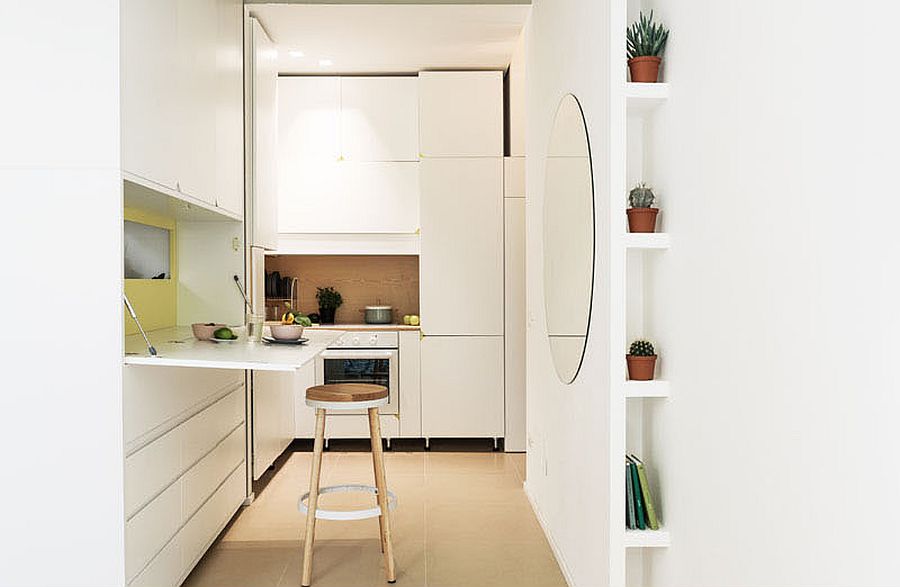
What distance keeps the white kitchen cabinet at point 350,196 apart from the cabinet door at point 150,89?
2.88 meters

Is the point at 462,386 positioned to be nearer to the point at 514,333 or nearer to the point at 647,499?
the point at 514,333

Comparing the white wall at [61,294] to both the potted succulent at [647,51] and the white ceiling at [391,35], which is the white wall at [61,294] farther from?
the white ceiling at [391,35]

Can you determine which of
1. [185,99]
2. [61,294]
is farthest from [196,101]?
[61,294]

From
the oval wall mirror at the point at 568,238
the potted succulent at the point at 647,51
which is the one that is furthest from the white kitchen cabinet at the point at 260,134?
the potted succulent at the point at 647,51

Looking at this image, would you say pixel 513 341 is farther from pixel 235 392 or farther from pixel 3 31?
pixel 3 31

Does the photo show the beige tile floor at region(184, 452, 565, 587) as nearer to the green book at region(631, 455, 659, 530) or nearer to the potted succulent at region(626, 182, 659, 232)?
the green book at region(631, 455, 659, 530)

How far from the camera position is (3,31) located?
2369mm

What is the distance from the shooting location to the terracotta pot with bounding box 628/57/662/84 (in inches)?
96.8

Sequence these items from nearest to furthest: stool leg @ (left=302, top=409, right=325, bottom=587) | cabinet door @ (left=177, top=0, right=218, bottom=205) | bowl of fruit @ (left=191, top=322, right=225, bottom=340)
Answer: cabinet door @ (left=177, top=0, right=218, bottom=205), stool leg @ (left=302, top=409, right=325, bottom=587), bowl of fruit @ (left=191, top=322, right=225, bottom=340)

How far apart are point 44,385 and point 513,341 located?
3751mm

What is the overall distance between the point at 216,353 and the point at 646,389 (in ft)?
4.83

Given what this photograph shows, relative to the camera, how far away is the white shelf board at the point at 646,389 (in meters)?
2.45

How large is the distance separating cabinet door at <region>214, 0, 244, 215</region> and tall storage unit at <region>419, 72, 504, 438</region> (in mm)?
1690

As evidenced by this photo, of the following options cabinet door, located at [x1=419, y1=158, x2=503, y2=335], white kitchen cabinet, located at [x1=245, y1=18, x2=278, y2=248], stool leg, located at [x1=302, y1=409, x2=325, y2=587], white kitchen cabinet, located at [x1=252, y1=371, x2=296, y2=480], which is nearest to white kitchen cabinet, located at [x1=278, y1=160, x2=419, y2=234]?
cabinet door, located at [x1=419, y1=158, x2=503, y2=335]
